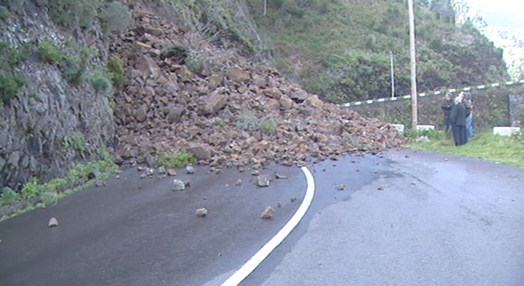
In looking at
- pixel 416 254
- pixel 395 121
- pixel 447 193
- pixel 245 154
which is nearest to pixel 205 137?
pixel 245 154

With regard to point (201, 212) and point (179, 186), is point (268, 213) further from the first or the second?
point (179, 186)

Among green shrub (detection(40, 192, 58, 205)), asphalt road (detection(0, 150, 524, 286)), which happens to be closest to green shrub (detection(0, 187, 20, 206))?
green shrub (detection(40, 192, 58, 205))

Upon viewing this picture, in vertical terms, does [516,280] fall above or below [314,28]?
below

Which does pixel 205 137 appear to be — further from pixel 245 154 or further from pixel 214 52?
pixel 214 52

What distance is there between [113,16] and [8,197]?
980 cm

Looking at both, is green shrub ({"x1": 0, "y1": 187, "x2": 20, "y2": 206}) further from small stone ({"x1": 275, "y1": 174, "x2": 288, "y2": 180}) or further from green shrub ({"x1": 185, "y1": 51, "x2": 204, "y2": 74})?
green shrub ({"x1": 185, "y1": 51, "x2": 204, "y2": 74})

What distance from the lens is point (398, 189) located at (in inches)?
381

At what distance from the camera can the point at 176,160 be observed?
13.2 meters

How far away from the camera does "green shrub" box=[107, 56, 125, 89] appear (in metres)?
17.1

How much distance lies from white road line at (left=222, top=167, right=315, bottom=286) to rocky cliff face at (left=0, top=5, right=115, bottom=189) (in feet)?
17.6

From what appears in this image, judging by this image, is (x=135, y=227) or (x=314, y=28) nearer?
(x=135, y=227)

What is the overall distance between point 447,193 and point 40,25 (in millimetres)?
10071

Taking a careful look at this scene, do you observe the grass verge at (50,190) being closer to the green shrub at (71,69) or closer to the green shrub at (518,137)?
the green shrub at (71,69)

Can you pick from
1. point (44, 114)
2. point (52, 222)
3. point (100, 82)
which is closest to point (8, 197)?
point (52, 222)
